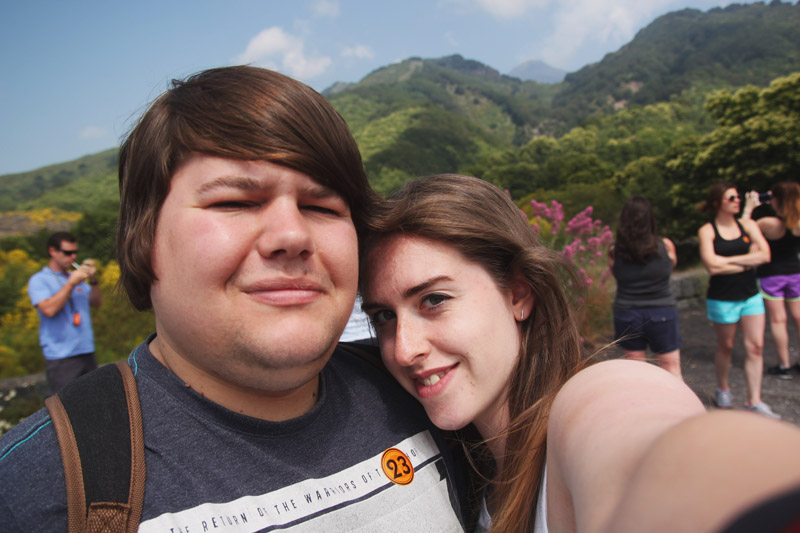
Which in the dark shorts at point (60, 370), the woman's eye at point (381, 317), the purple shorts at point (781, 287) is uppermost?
the woman's eye at point (381, 317)

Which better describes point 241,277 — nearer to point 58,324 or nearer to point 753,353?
point 58,324

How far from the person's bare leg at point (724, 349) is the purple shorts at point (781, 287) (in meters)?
1.03

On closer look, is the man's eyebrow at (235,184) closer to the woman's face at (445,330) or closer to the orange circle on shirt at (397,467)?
the woman's face at (445,330)

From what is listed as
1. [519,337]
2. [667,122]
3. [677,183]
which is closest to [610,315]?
[519,337]

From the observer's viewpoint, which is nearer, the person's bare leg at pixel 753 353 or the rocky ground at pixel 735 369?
the person's bare leg at pixel 753 353

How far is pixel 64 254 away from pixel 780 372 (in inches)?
324

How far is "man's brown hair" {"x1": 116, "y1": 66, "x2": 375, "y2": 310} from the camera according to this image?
1.17 metres

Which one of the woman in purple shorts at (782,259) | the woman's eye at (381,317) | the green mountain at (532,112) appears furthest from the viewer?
the green mountain at (532,112)

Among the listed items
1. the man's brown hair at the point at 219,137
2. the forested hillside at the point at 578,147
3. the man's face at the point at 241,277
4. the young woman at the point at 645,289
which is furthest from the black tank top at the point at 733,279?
the man's face at the point at 241,277

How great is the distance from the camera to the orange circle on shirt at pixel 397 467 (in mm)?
1332

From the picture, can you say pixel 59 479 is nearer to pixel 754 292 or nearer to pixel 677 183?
pixel 754 292

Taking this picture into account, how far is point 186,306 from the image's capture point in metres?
1.13

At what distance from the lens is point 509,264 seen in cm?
170

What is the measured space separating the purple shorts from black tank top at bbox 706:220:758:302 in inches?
32.7
